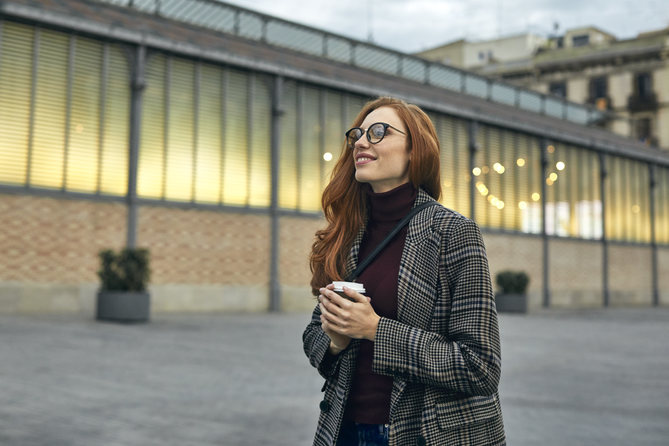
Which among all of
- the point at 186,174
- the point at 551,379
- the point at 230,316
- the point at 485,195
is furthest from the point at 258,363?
the point at 485,195

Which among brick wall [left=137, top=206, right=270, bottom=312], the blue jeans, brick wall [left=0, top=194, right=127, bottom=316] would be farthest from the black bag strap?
brick wall [left=137, top=206, right=270, bottom=312]

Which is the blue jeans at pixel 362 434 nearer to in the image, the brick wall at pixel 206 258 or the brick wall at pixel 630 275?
the brick wall at pixel 206 258

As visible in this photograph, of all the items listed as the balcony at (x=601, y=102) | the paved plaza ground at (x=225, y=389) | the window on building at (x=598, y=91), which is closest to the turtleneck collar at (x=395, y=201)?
the paved plaza ground at (x=225, y=389)

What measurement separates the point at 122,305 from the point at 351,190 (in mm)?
14549

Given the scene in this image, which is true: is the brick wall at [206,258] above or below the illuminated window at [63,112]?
below

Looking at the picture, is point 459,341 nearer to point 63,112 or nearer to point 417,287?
point 417,287

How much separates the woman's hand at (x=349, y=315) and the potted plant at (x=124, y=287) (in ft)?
48.4

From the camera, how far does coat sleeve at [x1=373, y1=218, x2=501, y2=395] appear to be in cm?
208

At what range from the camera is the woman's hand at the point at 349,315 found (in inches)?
82.0

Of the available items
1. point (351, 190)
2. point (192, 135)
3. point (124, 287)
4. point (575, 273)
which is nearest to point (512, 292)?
point (575, 273)

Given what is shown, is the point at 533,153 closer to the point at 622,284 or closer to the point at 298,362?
the point at 622,284

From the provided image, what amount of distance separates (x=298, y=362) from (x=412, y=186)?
8513mm

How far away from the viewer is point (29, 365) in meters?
9.27

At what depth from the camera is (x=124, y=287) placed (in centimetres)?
1627
